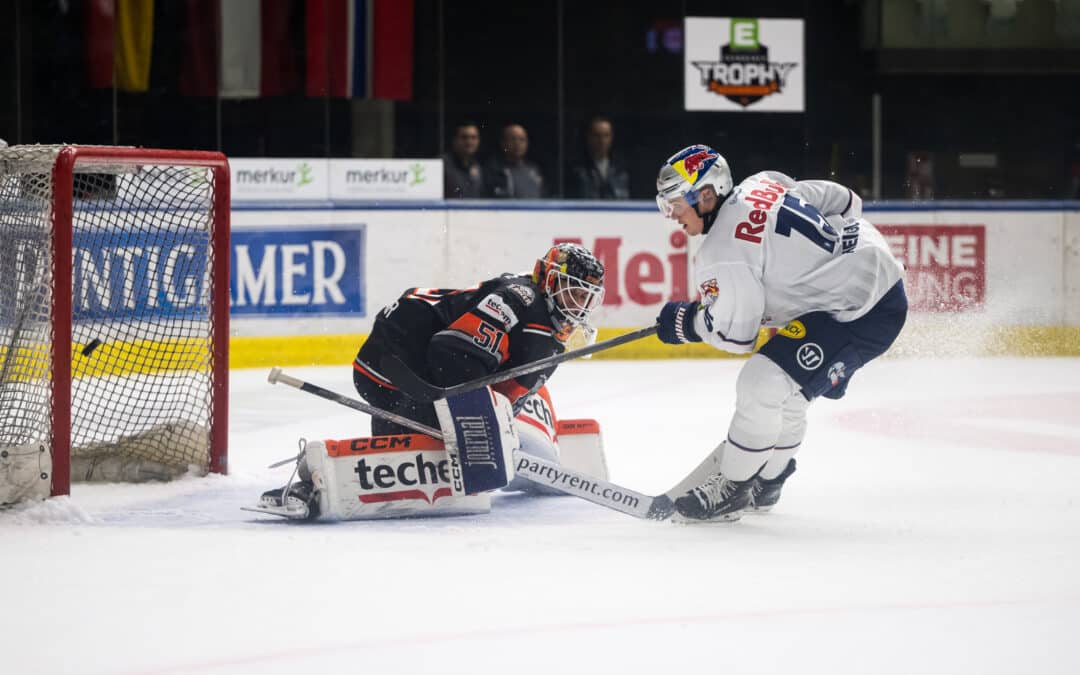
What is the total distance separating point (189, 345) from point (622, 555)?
216 cm

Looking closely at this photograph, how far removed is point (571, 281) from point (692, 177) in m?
0.42

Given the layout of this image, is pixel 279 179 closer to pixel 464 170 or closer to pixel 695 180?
pixel 464 170

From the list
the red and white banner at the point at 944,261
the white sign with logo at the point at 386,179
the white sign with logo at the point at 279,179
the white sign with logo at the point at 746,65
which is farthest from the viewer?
the white sign with logo at the point at 746,65

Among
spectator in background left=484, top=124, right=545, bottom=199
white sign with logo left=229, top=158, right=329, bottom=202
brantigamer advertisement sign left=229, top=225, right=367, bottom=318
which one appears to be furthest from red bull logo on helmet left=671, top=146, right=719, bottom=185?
spectator in background left=484, top=124, right=545, bottom=199

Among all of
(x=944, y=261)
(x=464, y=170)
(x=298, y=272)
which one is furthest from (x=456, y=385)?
(x=944, y=261)

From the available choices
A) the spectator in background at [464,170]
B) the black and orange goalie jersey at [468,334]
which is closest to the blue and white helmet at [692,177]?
the black and orange goalie jersey at [468,334]

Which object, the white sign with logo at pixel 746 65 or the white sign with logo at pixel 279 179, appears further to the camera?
the white sign with logo at pixel 746 65

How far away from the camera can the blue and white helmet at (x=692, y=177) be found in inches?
152

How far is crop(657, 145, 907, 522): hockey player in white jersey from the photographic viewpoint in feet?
12.4

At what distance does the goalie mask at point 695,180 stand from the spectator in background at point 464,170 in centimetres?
495

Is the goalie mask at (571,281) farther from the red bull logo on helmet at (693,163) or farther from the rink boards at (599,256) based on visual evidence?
the rink boards at (599,256)

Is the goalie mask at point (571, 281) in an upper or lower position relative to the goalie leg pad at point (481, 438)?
upper

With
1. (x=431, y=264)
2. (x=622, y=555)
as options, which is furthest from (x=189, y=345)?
(x=431, y=264)

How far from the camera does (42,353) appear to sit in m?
4.14
